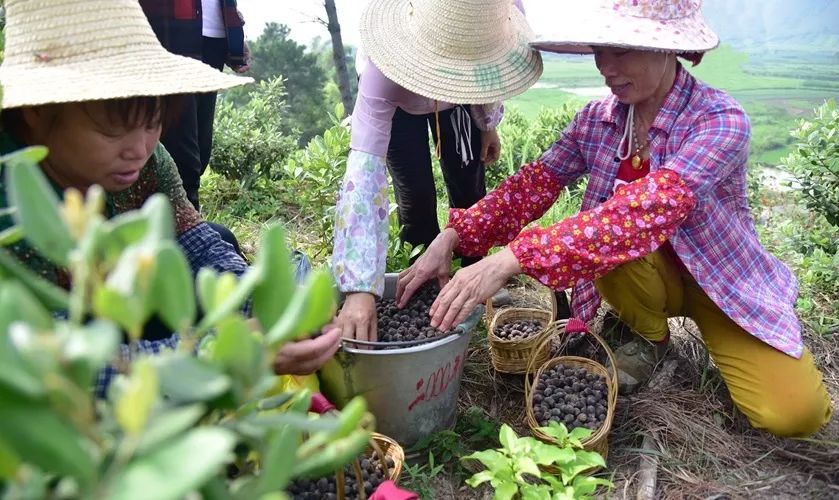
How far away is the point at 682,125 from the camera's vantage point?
1807 millimetres

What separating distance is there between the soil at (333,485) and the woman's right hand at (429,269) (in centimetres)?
53

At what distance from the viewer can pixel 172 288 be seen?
48 cm

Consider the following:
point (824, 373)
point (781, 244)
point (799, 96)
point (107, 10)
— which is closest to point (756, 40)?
point (799, 96)

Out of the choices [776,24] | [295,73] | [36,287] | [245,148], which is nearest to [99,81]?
[36,287]

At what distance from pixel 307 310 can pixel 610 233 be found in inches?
52.0

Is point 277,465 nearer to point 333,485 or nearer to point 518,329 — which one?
point 333,485

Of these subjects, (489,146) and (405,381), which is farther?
(489,146)

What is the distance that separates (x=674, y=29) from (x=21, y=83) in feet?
4.69

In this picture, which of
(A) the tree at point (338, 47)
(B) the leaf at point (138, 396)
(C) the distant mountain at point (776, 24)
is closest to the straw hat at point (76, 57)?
(B) the leaf at point (138, 396)

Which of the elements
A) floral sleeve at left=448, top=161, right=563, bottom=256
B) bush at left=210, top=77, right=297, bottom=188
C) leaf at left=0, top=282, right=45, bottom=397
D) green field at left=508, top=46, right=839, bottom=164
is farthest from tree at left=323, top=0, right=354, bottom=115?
leaf at left=0, top=282, right=45, bottom=397

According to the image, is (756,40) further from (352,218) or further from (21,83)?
(21,83)

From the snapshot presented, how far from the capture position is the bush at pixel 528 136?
12.7ft

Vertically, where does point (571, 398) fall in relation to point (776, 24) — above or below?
below

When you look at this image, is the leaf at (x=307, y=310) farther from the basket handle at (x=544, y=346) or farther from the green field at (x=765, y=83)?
the green field at (x=765, y=83)
